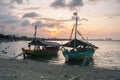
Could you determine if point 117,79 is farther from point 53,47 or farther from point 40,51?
point 53,47

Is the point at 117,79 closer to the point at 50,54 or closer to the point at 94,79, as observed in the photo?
the point at 94,79

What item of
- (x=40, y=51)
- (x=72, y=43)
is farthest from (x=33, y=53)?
(x=72, y=43)

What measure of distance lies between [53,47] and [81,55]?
22.6m

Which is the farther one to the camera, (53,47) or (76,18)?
(53,47)

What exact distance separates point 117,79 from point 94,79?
2151mm

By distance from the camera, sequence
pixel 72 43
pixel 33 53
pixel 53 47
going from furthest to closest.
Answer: pixel 53 47 < pixel 33 53 < pixel 72 43

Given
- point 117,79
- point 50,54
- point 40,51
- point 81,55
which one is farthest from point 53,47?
point 117,79

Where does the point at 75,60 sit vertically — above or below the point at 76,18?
below

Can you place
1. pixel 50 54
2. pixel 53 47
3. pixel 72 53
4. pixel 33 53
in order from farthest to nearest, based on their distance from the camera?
pixel 53 47, pixel 50 54, pixel 33 53, pixel 72 53

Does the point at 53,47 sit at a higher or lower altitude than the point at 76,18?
lower

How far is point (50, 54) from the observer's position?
61.8m

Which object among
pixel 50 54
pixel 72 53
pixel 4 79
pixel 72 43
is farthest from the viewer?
pixel 50 54

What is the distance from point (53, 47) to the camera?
67.5 m

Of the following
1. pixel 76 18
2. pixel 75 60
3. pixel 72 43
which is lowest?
pixel 75 60
